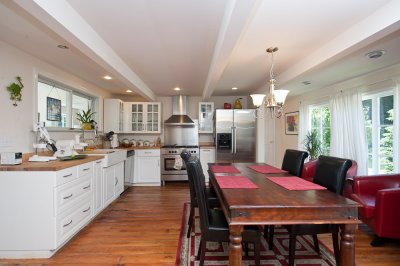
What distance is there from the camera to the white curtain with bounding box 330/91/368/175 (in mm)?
3477

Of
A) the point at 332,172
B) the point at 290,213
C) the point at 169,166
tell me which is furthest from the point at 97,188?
the point at 332,172

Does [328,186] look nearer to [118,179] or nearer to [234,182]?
[234,182]

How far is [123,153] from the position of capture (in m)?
4.29

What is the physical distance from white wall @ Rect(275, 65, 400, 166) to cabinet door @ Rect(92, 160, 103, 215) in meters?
4.03

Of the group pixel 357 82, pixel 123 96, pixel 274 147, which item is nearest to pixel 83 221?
pixel 123 96

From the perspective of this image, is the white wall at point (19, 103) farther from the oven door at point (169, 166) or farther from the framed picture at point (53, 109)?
the oven door at point (169, 166)

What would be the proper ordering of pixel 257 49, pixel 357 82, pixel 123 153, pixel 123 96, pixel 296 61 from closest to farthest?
pixel 257 49, pixel 296 61, pixel 357 82, pixel 123 153, pixel 123 96

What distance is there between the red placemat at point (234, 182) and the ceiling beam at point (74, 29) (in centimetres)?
176

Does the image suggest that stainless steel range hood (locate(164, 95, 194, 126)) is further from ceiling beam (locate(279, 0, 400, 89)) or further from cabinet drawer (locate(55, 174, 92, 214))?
ceiling beam (locate(279, 0, 400, 89))

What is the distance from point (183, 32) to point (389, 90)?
2930mm

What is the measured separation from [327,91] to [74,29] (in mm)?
4126

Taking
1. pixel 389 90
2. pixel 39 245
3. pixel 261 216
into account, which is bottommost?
pixel 39 245

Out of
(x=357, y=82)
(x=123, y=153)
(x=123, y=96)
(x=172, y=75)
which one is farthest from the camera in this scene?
(x=123, y=96)

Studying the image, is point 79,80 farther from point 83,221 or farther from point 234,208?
point 234,208
